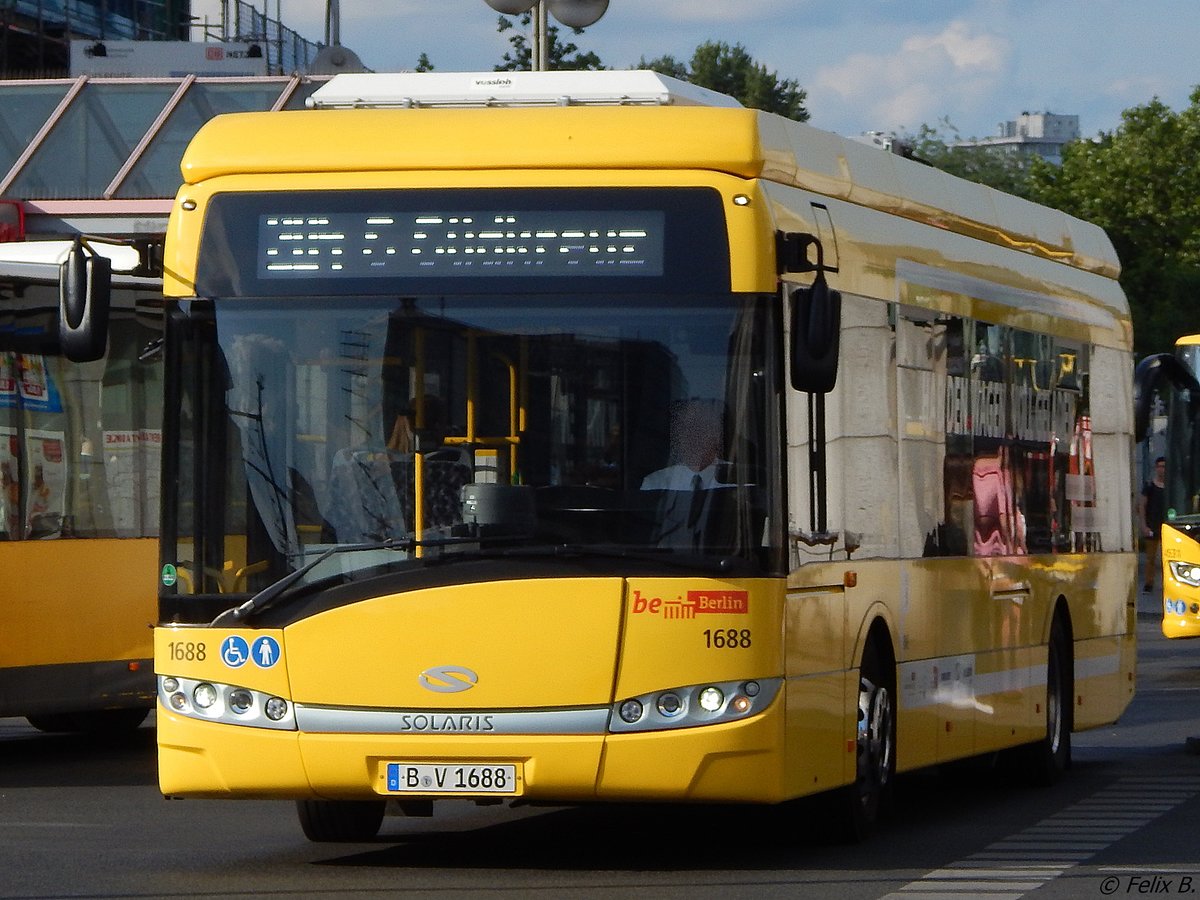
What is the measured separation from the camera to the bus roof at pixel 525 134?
10570mm

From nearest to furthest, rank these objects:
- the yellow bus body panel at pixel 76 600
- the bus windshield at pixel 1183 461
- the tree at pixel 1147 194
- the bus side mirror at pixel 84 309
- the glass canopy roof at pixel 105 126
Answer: the bus side mirror at pixel 84 309 < the yellow bus body panel at pixel 76 600 < the bus windshield at pixel 1183 461 < the glass canopy roof at pixel 105 126 < the tree at pixel 1147 194

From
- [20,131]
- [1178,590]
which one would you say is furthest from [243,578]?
[20,131]

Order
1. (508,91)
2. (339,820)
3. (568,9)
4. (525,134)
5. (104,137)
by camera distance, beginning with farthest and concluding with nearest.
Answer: (104,137) < (568,9) < (339,820) < (508,91) < (525,134)

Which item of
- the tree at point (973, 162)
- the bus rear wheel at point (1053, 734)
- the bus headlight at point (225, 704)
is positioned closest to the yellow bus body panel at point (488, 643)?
the bus headlight at point (225, 704)

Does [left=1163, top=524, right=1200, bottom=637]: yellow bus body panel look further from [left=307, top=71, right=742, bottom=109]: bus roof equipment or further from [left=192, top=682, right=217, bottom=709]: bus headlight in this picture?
[left=192, top=682, right=217, bottom=709]: bus headlight

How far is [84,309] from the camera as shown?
10.5 meters

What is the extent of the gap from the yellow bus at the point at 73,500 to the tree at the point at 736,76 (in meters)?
103

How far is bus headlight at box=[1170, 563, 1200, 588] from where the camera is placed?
86.4ft

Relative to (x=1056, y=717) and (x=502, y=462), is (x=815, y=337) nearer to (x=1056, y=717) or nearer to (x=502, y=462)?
(x=502, y=462)

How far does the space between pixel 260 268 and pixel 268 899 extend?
96.0 inches

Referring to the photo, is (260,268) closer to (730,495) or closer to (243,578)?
(243,578)

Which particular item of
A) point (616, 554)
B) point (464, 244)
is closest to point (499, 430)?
point (616, 554)

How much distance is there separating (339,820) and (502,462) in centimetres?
216

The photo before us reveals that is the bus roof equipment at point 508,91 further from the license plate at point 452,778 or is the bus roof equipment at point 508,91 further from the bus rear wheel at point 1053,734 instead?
the bus rear wheel at point 1053,734
